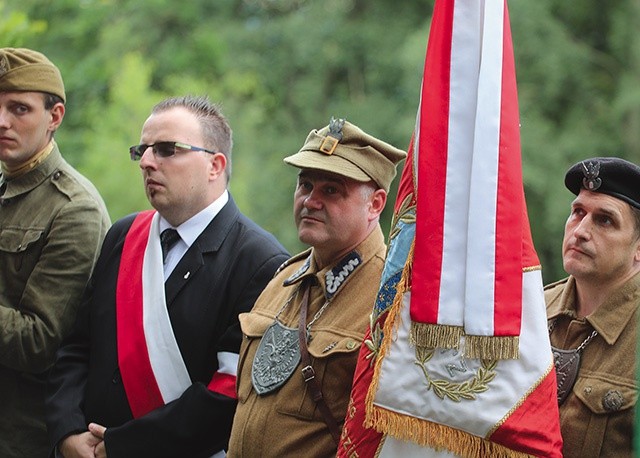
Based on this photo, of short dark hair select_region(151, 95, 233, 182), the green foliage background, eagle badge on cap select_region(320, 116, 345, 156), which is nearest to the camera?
eagle badge on cap select_region(320, 116, 345, 156)

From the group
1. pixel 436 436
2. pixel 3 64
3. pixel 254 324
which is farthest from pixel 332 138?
pixel 3 64

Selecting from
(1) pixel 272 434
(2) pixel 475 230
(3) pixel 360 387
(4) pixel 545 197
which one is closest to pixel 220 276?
(1) pixel 272 434

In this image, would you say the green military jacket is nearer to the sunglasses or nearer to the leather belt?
the sunglasses

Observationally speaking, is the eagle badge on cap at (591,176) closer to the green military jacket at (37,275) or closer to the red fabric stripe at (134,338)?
the red fabric stripe at (134,338)

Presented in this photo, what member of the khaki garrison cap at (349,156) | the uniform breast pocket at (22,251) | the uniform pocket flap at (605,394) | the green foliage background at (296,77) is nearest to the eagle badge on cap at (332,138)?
the khaki garrison cap at (349,156)

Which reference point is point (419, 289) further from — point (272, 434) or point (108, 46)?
point (108, 46)

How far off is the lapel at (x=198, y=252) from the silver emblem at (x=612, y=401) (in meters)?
1.73

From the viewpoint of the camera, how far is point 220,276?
15.7 feet

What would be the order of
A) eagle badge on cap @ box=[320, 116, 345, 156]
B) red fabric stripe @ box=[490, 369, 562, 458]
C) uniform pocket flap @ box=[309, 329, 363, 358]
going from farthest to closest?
eagle badge on cap @ box=[320, 116, 345, 156] < uniform pocket flap @ box=[309, 329, 363, 358] < red fabric stripe @ box=[490, 369, 562, 458]

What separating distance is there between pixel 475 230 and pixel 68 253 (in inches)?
85.0

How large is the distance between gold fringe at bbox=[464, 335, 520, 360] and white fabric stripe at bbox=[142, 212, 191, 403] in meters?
1.55

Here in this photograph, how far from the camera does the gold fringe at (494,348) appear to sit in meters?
3.51

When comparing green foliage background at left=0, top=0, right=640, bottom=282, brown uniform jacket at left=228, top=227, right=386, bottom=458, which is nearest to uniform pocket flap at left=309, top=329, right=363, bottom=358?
brown uniform jacket at left=228, top=227, right=386, bottom=458

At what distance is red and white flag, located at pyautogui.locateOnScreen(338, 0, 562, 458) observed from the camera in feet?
11.5
